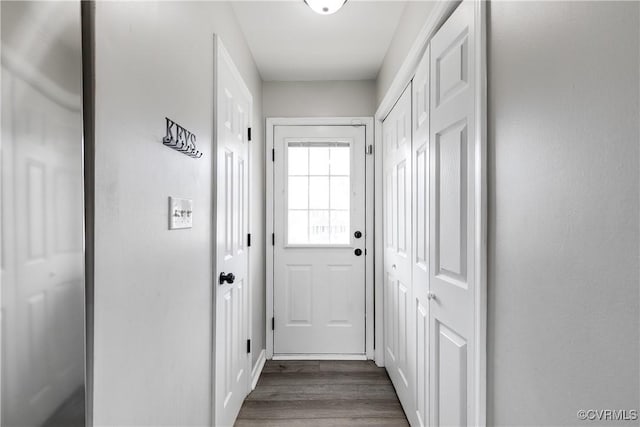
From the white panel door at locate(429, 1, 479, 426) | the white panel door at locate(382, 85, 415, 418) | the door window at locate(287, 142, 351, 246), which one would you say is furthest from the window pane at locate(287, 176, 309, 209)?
the white panel door at locate(429, 1, 479, 426)

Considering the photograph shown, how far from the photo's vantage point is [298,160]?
119 inches

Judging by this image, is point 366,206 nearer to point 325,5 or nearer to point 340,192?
point 340,192

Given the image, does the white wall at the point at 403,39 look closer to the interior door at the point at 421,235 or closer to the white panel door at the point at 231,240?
the interior door at the point at 421,235

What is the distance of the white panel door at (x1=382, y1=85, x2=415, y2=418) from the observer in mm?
2045

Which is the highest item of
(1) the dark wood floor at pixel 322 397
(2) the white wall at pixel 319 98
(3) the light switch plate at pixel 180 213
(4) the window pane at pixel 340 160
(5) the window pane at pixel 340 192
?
(2) the white wall at pixel 319 98

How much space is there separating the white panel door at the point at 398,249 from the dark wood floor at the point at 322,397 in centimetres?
13

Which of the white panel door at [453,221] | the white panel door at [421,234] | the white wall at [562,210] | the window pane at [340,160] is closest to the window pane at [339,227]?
the window pane at [340,160]

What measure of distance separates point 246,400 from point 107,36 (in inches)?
89.3

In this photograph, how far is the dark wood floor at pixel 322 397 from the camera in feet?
6.89

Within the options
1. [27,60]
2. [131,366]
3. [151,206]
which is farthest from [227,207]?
Answer: [27,60]

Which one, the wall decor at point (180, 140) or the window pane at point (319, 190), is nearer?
the wall decor at point (180, 140)

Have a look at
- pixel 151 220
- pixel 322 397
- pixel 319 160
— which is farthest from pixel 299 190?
pixel 151 220

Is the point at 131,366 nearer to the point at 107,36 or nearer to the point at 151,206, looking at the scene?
the point at 151,206

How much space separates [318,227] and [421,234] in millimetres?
1396
